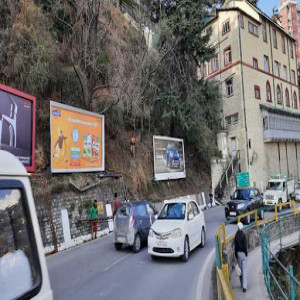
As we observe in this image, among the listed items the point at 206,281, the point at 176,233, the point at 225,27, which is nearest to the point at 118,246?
the point at 176,233

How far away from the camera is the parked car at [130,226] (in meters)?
12.1

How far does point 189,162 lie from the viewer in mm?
29797

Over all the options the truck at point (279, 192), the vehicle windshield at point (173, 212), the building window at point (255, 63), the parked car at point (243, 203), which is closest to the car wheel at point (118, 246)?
the vehicle windshield at point (173, 212)

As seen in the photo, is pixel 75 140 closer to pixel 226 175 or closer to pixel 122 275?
pixel 122 275

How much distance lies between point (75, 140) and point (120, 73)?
5775 millimetres

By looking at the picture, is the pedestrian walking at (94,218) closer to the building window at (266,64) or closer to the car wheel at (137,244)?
the car wheel at (137,244)

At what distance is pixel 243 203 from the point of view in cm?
1817

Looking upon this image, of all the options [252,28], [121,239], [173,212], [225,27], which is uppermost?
[225,27]

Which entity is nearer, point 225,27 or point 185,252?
point 185,252

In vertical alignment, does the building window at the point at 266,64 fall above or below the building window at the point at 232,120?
above

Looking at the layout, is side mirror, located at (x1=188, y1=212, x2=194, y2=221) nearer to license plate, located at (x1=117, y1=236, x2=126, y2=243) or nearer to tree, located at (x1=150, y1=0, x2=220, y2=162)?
license plate, located at (x1=117, y1=236, x2=126, y2=243)

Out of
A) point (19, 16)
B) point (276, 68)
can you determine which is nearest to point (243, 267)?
point (19, 16)

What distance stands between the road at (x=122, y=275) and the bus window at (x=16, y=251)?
17.4ft

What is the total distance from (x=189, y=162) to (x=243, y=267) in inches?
827
